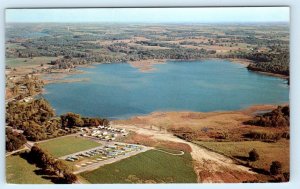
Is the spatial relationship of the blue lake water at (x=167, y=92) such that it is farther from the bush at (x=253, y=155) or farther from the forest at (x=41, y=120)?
the bush at (x=253, y=155)

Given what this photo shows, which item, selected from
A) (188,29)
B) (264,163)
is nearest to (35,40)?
(188,29)

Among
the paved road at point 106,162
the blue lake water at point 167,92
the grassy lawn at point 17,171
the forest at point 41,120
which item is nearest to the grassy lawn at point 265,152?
the blue lake water at point 167,92

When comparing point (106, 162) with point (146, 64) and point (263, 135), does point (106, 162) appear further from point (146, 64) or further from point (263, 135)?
point (263, 135)

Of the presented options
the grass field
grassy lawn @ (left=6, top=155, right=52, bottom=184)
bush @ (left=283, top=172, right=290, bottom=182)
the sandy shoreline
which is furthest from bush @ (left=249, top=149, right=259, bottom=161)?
grassy lawn @ (left=6, top=155, right=52, bottom=184)

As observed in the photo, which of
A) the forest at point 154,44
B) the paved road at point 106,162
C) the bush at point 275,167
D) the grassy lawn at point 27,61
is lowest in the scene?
the bush at point 275,167

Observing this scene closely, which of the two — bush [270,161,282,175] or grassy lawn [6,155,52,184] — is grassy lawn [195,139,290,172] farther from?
grassy lawn [6,155,52,184]
